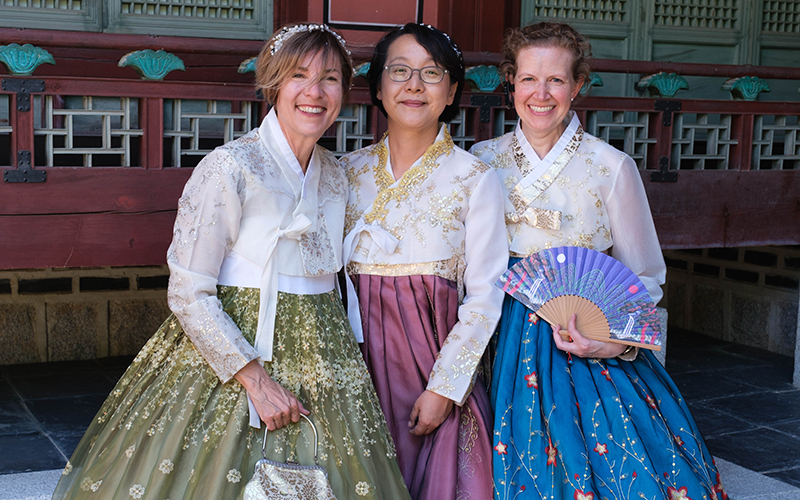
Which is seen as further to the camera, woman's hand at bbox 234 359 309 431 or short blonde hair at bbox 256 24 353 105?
short blonde hair at bbox 256 24 353 105

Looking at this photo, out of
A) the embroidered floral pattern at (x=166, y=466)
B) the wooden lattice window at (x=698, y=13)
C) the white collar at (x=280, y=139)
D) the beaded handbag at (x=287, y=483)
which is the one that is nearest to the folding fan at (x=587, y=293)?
the white collar at (x=280, y=139)

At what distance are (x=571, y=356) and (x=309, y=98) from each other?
107 centimetres

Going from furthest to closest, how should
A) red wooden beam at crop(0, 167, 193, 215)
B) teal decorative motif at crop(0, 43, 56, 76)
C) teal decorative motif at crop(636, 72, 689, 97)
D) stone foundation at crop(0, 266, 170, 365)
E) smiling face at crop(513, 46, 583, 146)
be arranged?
stone foundation at crop(0, 266, 170, 365)
teal decorative motif at crop(636, 72, 689, 97)
red wooden beam at crop(0, 167, 193, 215)
teal decorative motif at crop(0, 43, 56, 76)
smiling face at crop(513, 46, 583, 146)

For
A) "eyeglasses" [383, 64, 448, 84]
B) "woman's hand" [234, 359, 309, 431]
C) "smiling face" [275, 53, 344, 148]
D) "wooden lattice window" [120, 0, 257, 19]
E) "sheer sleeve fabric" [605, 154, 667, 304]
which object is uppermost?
"wooden lattice window" [120, 0, 257, 19]

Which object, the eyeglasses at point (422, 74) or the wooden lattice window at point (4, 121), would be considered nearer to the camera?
the eyeglasses at point (422, 74)

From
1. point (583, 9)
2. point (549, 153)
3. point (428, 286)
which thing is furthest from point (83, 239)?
point (583, 9)

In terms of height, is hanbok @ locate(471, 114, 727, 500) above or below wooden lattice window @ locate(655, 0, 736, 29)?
below

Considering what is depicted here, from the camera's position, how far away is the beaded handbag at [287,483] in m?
1.93

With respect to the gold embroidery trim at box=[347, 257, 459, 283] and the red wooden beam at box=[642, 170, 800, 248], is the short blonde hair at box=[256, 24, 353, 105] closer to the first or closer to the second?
the gold embroidery trim at box=[347, 257, 459, 283]

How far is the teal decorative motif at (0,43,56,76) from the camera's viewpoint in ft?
9.16

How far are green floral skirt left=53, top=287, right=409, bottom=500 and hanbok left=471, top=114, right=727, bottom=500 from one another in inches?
15.7

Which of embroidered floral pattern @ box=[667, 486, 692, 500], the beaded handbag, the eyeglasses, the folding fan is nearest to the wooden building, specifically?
the eyeglasses

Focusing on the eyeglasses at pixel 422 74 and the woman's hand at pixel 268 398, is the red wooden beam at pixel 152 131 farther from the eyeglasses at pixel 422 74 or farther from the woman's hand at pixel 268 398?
the woman's hand at pixel 268 398

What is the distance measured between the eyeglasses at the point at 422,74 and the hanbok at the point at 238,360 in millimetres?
402
